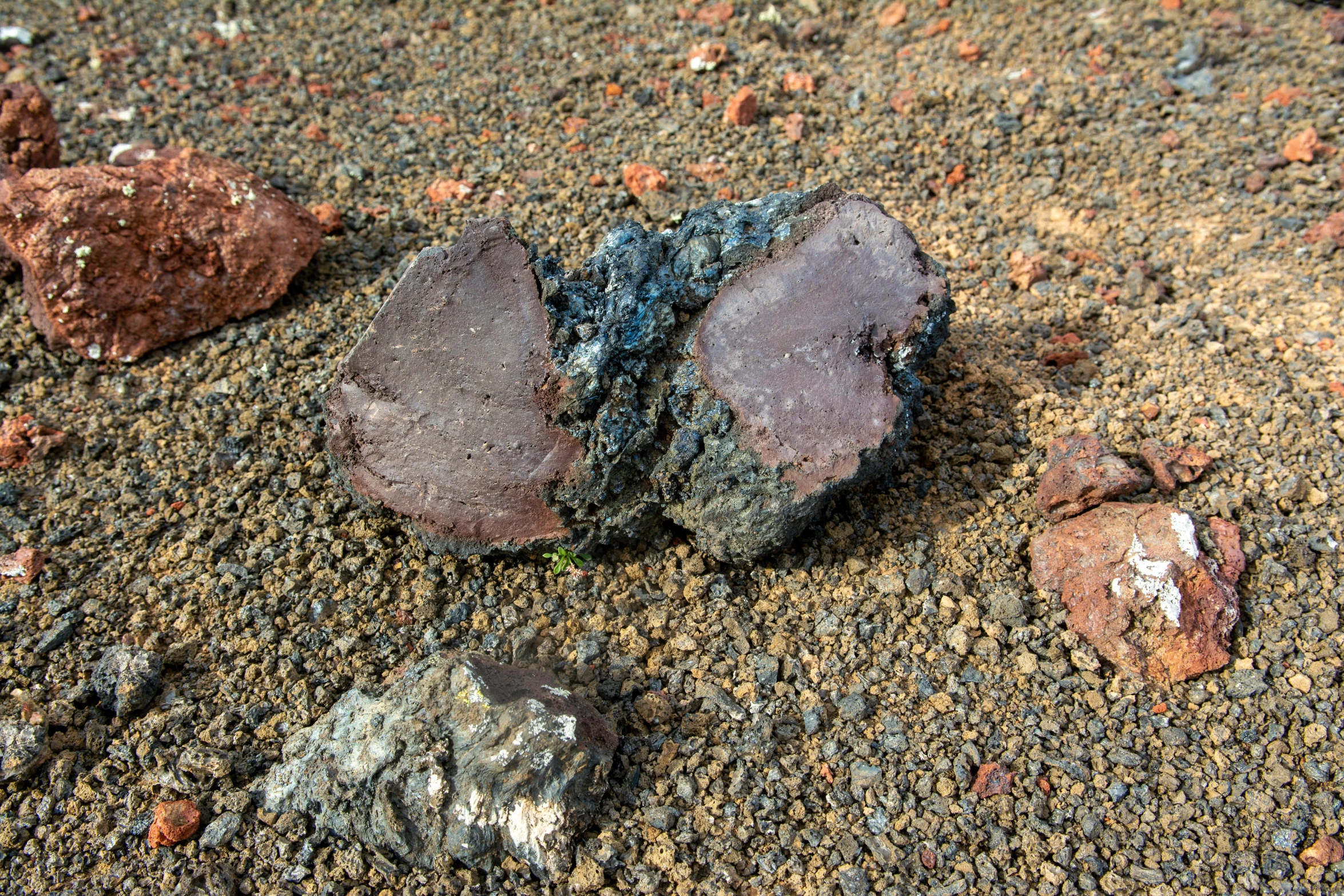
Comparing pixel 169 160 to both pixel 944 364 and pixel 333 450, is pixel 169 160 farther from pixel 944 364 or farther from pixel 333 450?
pixel 944 364

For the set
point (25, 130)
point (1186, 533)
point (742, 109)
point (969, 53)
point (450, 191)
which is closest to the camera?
point (1186, 533)

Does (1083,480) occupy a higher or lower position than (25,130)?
lower

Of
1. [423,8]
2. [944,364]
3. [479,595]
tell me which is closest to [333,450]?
[479,595]

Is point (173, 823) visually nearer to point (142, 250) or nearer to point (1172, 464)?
point (142, 250)

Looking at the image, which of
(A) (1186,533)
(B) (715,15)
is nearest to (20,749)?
(A) (1186,533)

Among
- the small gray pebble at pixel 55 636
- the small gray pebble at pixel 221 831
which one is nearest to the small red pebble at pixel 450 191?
the small gray pebble at pixel 55 636

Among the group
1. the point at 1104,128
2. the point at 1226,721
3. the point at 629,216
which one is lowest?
the point at 1226,721

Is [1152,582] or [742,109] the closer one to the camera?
[1152,582]

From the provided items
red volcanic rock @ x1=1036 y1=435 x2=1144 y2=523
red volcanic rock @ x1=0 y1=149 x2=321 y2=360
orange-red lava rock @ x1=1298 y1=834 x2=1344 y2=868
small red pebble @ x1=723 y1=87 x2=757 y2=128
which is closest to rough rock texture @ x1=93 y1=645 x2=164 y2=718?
red volcanic rock @ x1=0 y1=149 x2=321 y2=360
